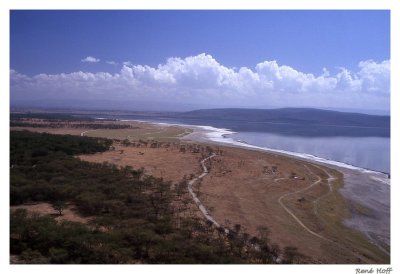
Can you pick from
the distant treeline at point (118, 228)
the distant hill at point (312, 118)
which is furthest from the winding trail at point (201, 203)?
the distant hill at point (312, 118)

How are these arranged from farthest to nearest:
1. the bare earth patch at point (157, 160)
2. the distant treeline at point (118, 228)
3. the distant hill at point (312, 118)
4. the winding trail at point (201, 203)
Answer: the distant hill at point (312, 118), the bare earth patch at point (157, 160), the winding trail at point (201, 203), the distant treeline at point (118, 228)

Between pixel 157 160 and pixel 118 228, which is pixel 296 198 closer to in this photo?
pixel 118 228

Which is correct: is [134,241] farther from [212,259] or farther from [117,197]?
[117,197]

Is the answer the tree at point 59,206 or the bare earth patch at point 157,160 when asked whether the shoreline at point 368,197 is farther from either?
the tree at point 59,206

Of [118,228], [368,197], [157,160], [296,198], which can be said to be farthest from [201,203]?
[157,160]

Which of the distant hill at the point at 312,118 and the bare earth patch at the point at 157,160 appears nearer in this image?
the bare earth patch at the point at 157,160

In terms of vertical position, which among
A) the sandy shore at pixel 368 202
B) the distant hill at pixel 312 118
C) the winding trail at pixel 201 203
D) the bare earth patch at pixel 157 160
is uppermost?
the distant hill at pixel 312 118

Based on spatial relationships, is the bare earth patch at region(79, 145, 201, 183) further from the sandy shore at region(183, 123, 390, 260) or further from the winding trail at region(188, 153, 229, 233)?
the sandy shore at region(183, 123, 390, 260)
